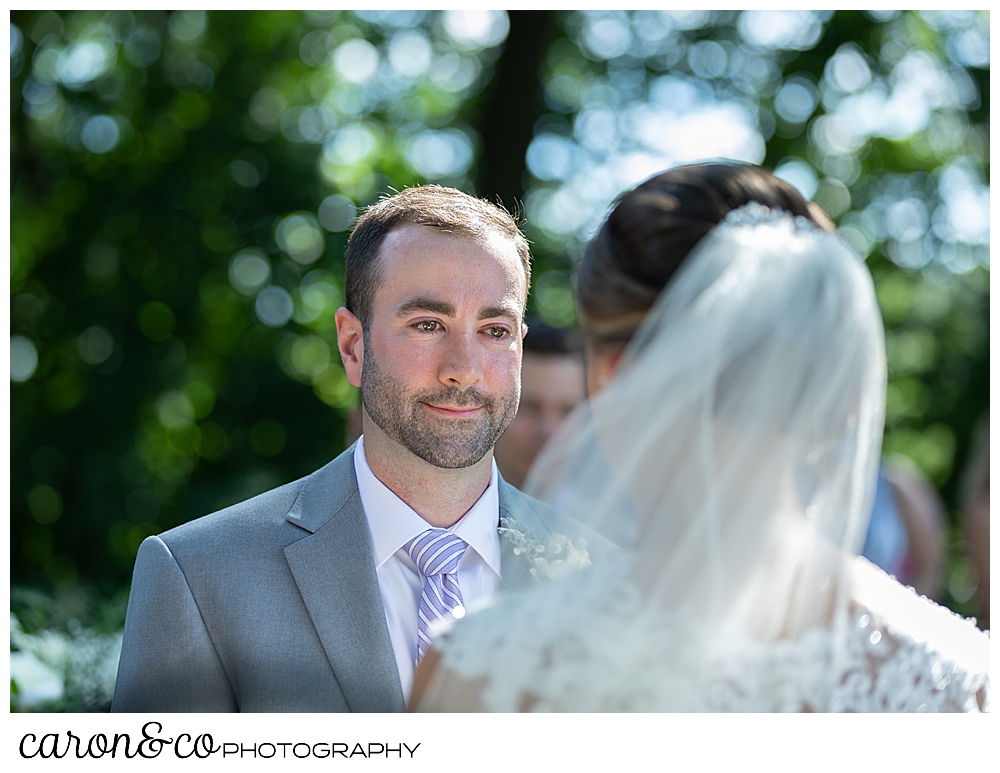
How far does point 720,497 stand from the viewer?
1.39 metres

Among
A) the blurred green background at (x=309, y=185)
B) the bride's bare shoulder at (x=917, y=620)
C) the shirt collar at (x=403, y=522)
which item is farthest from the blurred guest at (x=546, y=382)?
the bride's bare shoulder at (x=917, y=620)

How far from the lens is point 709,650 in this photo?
1332 millimetres

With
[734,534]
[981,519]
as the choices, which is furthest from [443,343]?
[981,519]

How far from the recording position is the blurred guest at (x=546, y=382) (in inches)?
104

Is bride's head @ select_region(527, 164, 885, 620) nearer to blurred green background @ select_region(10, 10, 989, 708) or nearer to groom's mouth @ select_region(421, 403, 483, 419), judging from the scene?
groom's mouth @ select_region(421, 403, 483, 419)

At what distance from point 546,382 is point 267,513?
1.26 meters

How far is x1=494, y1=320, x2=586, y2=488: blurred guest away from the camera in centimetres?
264

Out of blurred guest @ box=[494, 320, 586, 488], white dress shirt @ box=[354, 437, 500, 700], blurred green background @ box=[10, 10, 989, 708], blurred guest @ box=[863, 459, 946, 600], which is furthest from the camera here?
blurred guest @ box=[863, 459, 946, 600]

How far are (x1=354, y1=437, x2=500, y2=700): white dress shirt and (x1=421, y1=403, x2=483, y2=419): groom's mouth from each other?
20 cm

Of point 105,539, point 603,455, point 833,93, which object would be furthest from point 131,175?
point 833,93

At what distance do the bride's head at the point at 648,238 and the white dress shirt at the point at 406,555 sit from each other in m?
0.41

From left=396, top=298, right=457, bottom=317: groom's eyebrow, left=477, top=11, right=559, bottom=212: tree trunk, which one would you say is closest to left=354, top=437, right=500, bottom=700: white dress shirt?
left=396, top=298, right=457, bottom=317: groom's eyebrow

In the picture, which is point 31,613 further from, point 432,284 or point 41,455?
point 432,284
